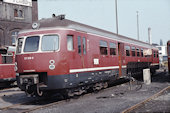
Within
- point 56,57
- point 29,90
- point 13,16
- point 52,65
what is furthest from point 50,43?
point 13,16

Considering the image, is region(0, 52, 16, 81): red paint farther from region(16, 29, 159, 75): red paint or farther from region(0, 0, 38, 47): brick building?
region(0, 0, 38, 47): brick building

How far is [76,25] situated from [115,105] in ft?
13.4

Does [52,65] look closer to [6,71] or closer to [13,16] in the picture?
[6,71]

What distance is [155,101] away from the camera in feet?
31.2

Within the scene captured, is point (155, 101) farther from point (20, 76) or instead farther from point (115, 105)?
point (20, 76)

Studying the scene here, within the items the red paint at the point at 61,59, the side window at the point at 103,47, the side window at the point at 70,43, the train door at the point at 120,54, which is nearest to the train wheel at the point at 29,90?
the red paint at the point at 61,59

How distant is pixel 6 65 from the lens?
17.9 m

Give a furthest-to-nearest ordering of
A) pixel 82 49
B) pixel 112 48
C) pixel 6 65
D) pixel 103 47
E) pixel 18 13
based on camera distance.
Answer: pixel 18 13 < pixel 6 65 < pixel 112 48 < pixel 103 47 < pixel 82 49

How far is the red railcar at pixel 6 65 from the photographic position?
17531 millimetres

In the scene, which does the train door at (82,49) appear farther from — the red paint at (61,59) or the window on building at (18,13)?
the window on building at (18,13)

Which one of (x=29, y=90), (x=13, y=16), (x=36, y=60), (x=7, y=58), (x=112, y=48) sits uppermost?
(x=13, y=16)

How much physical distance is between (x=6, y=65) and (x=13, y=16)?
1523 centimetres

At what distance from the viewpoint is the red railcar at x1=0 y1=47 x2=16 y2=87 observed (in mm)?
17531

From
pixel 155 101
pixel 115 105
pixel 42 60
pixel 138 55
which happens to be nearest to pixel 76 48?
pixel 42 60
